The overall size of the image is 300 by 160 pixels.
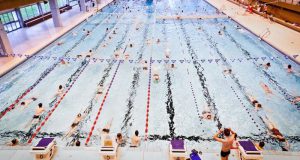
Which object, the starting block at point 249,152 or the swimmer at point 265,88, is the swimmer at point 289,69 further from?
the starting block at point 249,152

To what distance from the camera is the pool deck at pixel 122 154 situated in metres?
5.80

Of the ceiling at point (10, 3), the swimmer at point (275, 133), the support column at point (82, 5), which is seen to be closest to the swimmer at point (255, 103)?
the swimmer at point (275, 133)

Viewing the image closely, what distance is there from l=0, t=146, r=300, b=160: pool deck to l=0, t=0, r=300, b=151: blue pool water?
69 cm

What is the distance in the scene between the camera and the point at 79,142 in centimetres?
658

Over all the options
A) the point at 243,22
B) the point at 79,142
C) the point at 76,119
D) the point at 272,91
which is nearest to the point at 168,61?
the point at 272,91

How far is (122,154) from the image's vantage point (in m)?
5.96

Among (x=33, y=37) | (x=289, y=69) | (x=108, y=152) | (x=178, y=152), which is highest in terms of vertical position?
(x=178, y=152)

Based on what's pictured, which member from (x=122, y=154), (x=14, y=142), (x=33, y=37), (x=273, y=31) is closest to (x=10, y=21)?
(x=33, y=37)

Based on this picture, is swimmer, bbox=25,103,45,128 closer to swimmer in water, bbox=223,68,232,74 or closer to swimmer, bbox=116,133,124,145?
swimmer, bbox=116,133,124,145

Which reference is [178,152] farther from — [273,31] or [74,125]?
[273,31]

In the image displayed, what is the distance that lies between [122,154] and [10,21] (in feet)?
57.1

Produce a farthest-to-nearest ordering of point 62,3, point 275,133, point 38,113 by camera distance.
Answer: point 62,3 → point 38,113 → point 275,133

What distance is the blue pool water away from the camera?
A: 744 centimetres

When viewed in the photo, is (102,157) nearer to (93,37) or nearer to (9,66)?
(9,66)
